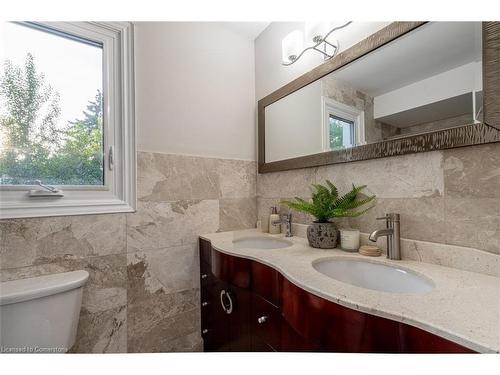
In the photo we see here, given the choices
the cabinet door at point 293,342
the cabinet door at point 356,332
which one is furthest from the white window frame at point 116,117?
the cabinet door at point 356,332

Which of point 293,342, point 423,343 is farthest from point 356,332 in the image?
point 293,342

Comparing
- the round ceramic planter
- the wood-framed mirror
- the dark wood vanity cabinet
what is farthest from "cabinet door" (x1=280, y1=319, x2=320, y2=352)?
the wood-framed mirror

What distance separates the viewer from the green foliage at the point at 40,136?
897mm

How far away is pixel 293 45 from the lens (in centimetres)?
121

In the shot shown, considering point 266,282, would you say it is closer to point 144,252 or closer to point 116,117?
point 144,252

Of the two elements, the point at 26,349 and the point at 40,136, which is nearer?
the point at 26,349

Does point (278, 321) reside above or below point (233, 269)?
below

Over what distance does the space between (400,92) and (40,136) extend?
1.51m

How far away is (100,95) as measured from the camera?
1.08 m

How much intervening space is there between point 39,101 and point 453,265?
1710 millimetres

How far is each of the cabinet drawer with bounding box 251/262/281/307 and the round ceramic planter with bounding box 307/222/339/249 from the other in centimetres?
29

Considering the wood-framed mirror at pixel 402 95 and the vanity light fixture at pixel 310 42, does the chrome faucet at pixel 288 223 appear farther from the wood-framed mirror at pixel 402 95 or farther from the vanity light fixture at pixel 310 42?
the vanity light fixture at pixel 310 42

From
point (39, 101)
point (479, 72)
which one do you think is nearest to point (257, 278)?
point (479, 72)

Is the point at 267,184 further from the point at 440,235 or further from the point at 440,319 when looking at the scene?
the point at 440,319
